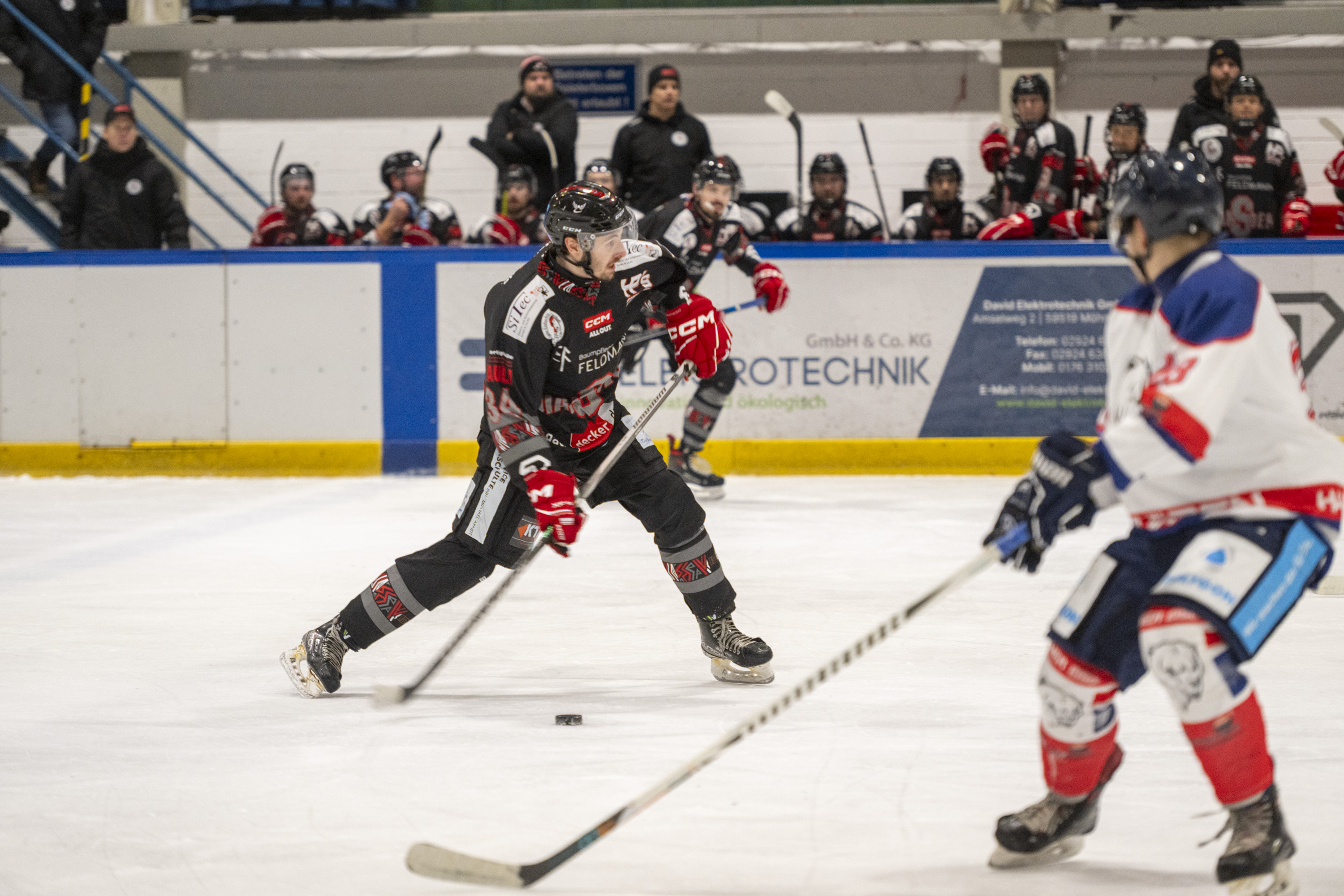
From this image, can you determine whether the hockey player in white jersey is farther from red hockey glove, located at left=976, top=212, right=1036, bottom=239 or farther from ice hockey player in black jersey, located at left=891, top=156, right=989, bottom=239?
ice hockey player in black jersey, located at left=891, top=156, right=989, bottom=239

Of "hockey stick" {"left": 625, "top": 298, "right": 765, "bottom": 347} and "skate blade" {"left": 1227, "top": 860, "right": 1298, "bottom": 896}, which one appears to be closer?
"skate blade" {"left": 1227, "top": 860, "right": 1298, "bottom": 896}

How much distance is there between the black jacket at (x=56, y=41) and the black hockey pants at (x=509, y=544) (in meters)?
7.14

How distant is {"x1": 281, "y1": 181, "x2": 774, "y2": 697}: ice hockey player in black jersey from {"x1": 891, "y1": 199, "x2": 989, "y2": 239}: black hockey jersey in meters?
4.57

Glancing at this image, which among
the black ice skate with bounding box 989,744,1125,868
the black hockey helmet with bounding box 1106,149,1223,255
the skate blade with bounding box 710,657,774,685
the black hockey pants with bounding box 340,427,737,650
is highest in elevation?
the black hockey helmet with bounding box 1106,149,1223,255

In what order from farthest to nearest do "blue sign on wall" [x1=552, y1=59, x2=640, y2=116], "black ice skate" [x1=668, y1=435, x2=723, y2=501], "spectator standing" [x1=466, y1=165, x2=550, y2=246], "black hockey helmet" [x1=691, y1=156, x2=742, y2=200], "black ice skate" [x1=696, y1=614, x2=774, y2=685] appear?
"blue sign on wall" [x1=552, y1=59, x2=640, y2=116]
"spectator standing" [x1=466, y1=165, x2=550, y2=246]
"black ice skate" [x1=668, y1=435, x2=723, y2=501]
"black hockey helmet" [x1=691, y1=156, x2=742, y2=200]
"black ice skate" [x1=696, y1=614, x2=774, y2=685]

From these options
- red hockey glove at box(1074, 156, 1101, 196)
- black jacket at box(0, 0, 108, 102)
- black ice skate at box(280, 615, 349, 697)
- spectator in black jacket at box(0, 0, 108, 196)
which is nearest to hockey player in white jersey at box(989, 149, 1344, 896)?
black ice skate at box(280, 615, 349, 697)

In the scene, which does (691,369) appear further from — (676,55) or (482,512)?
(676,55)

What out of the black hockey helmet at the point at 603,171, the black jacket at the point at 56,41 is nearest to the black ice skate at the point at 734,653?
the black hockey helmet at the point at 603,171

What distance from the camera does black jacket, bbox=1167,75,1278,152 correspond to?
789 cm

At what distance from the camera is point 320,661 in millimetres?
3455

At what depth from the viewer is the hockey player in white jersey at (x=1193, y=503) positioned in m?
2.02

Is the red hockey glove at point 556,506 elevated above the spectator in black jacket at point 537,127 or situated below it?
below

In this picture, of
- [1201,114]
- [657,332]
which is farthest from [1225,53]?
[657,332]

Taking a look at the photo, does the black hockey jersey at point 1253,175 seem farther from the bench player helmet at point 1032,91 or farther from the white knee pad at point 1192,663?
the white knee pad at point 1192,663
